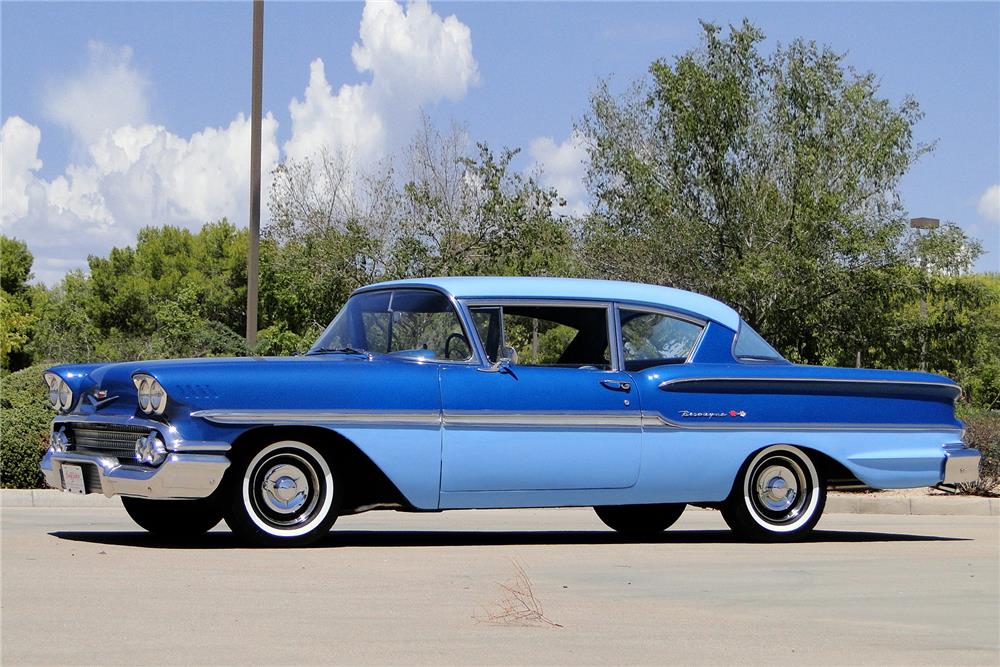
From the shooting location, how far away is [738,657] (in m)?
5.95

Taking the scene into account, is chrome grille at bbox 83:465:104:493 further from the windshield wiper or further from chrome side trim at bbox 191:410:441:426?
the windshield wiper

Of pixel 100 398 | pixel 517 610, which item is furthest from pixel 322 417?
pixel 517 610

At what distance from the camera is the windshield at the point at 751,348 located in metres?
11.0

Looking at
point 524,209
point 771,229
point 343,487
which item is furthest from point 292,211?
point 343,487

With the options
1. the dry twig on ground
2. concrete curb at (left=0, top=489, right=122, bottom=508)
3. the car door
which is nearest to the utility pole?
concrete curb at (left=0, top=489, right=122, bottom=508)

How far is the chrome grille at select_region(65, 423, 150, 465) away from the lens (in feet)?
29.9

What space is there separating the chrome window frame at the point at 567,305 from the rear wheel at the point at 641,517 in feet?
5.02

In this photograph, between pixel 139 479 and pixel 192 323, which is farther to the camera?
pixel 192 323

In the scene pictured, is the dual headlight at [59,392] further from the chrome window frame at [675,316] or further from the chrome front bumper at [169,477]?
the chrome window frame at [675,316]

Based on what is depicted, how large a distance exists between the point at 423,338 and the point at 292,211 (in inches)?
981

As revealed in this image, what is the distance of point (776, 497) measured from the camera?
426 inches

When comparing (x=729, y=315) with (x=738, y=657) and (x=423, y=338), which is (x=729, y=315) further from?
(x=738, y=657)

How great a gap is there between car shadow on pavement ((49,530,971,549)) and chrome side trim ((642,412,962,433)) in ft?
2.80

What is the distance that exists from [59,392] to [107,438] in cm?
80
